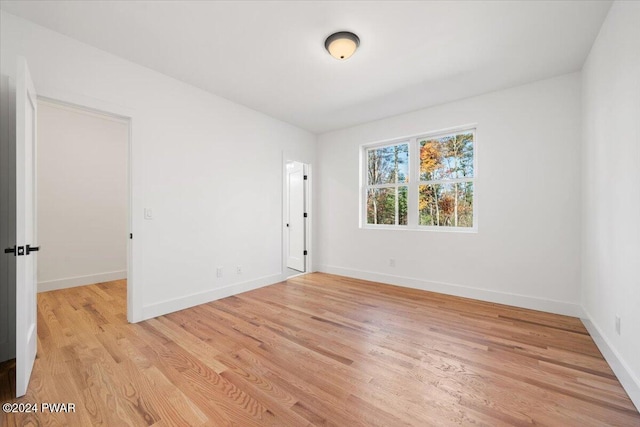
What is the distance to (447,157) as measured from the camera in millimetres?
3951

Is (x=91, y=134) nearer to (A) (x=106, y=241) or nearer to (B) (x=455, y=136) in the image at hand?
(A) (x=106, y=241)

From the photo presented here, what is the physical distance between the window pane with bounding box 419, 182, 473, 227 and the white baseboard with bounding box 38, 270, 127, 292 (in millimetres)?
5355

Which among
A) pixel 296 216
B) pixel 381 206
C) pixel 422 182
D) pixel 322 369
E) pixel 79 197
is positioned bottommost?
pixel 322 369

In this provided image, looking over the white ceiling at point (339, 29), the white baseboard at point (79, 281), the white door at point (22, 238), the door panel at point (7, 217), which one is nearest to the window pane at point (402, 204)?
the white ceiling at point (339, 29)

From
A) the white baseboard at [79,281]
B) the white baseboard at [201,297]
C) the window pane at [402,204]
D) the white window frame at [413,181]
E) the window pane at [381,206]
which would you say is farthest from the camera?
the window pane at [381,206]

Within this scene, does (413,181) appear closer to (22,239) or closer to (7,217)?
(22,239)

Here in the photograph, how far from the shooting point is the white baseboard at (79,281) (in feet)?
12.9

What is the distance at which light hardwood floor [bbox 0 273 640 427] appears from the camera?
152 centimetres

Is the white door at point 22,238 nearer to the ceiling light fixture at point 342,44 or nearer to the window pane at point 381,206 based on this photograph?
the ceiling light fixture at point 342,44

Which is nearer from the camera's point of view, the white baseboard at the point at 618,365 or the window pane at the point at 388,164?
the white baseboard at the point at 618,365

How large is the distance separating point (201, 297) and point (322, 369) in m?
2.11

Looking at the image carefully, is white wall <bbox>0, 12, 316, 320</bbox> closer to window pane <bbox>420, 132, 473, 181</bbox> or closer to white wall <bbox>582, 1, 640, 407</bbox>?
window pane <bbox>420, 132, 473, 181</bbox>

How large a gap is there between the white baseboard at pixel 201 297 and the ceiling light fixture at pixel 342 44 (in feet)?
10.5

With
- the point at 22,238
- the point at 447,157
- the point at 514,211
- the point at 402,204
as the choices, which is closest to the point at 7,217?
the point at 22,238
